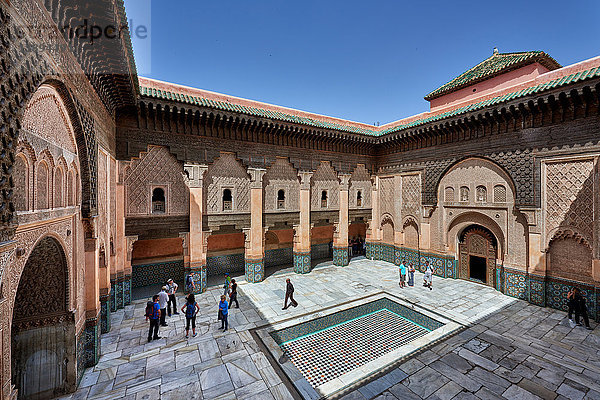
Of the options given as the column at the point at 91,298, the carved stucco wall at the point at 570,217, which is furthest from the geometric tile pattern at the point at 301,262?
the carved stucco wall at the point at 570,217

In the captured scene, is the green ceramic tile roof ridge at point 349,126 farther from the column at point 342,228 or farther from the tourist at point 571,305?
the tourist at point 571,305

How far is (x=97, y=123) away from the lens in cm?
478

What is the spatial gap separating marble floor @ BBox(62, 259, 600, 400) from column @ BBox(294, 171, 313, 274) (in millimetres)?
2634

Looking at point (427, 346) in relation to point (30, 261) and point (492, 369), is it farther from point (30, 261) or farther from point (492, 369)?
point (30, 261)

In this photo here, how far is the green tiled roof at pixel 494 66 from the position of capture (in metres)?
8.23

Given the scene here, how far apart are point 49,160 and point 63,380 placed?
121 inches

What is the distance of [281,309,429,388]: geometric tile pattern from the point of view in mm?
4305

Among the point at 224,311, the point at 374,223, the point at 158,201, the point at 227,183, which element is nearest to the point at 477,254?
the point at 374,223

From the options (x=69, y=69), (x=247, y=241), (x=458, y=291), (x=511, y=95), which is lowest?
(x=458, y=291)

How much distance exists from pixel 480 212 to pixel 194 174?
897 cm

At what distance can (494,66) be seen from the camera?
9.37 meters

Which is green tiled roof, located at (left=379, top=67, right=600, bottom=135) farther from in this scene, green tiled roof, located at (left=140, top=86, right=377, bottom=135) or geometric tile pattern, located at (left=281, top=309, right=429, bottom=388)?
geometric tile pattern, located at (left=281, top=309, right=429, bottom=388)

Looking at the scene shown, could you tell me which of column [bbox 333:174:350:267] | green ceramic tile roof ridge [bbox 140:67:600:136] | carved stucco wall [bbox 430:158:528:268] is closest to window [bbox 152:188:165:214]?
green ceramic tile roof ridge [bbox 140:67:600:136]

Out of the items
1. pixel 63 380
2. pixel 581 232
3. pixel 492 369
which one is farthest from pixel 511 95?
pixel 63 380
